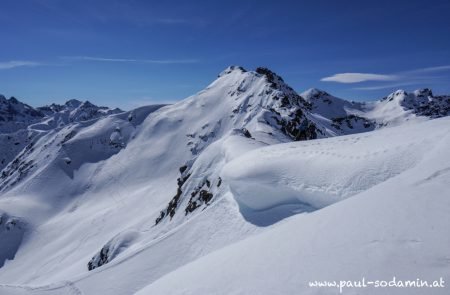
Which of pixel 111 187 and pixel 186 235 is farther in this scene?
pixel 111 187

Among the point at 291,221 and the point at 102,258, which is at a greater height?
the point at 291,221

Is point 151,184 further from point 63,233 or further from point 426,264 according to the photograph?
point 426,264

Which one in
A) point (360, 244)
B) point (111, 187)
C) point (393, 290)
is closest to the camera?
point (393, 290)

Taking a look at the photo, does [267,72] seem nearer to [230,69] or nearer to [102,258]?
[230,69]

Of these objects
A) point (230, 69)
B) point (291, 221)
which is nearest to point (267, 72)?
point (230, 69)

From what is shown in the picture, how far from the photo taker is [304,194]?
12.0 metres

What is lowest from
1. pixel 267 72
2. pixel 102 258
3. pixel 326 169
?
pixel 102 258

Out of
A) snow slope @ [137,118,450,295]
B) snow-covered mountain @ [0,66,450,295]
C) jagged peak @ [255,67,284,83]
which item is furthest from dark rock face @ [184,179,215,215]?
jagged peak @ [255,67,284,83]

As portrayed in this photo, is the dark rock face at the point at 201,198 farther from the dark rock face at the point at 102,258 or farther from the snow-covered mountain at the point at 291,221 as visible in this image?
the dark rock face at the point at 102,258

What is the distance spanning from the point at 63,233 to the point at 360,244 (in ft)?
246

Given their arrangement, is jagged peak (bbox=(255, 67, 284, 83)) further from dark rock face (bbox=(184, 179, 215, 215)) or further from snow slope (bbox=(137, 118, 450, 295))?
snow slope (bbox=(137, 118, 450, 295))

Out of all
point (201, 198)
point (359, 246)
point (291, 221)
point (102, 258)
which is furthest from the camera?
point (102, 258)

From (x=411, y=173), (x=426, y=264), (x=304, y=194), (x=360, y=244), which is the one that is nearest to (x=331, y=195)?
(x=304, y=194)

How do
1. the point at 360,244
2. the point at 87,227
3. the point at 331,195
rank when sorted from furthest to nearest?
the point at 87,227
the point at 331,195
the point at 360,244
